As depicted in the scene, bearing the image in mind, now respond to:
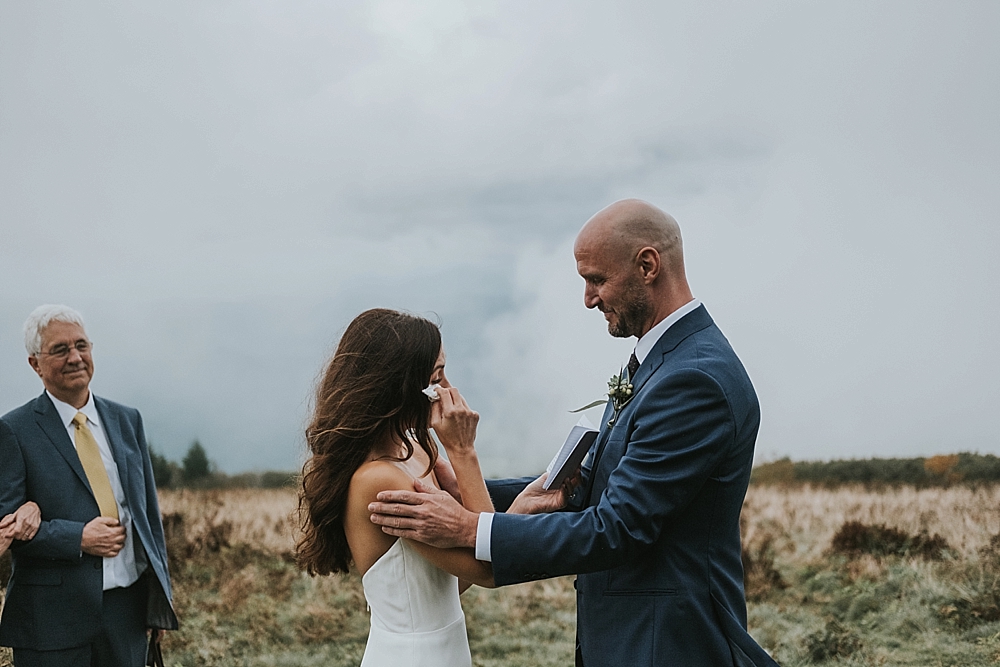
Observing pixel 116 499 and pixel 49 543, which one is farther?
pixel 116 499

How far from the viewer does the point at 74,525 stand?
4156 millimetres

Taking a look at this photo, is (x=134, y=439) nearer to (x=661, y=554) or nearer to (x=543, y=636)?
(x=661, y=554)

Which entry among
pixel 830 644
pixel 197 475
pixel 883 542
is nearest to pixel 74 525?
pixel 197 475

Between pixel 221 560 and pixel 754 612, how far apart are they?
182 inches

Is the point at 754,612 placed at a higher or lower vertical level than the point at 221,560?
lower

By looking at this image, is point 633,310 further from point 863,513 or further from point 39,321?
point 863,513

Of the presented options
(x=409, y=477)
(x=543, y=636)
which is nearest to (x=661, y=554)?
(x=409, y=477)

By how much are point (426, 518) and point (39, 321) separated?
102 inches

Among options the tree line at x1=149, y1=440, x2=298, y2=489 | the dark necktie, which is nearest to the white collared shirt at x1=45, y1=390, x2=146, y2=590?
the dark necktie

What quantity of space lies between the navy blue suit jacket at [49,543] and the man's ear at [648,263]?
2.83 meters

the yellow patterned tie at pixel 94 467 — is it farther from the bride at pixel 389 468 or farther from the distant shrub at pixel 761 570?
the distant shrub at pixel 761 570

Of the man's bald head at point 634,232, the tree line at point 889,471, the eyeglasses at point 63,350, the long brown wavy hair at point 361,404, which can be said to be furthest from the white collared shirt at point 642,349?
the tree line at point 889,471

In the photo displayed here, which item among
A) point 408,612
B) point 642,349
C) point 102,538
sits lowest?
point 408,612

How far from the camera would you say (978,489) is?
812 cm
